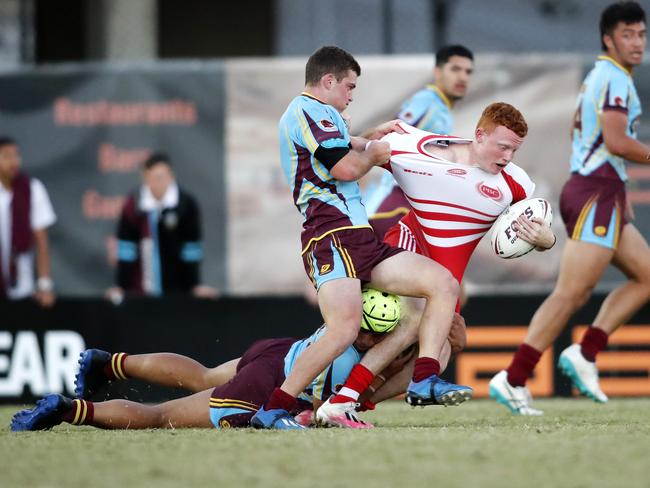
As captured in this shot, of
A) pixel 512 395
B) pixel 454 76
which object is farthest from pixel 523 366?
pixel 454 76

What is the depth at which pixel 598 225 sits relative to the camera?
8.21 meters

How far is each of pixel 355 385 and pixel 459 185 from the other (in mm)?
1182

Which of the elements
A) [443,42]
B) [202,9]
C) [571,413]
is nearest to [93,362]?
[571,413]

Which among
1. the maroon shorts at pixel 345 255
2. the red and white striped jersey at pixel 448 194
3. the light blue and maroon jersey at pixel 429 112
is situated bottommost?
the maroon shorts at pixel 345 255

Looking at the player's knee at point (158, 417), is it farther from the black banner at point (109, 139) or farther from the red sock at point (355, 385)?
the black banner at point (109, 139)

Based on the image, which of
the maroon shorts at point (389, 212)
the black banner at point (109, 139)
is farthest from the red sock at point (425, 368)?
the black banner at point (109, 139)

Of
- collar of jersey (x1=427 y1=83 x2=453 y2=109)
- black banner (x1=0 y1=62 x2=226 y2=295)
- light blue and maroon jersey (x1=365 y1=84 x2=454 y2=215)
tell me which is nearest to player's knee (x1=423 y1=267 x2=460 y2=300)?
light blue and maroon jersey (x1=365 y1=84 x2=454 y2=215)

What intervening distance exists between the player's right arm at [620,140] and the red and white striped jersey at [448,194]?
1380mm

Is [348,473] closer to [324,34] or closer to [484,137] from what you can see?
[484,137]

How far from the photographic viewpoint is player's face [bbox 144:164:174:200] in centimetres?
1122

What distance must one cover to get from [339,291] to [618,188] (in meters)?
2.70

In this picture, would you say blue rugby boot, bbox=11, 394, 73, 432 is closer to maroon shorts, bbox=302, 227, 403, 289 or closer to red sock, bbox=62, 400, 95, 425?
A: red sock, bbox=62, 400, 95, 425

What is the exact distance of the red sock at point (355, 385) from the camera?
21.2ft

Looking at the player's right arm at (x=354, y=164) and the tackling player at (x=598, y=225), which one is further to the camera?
the tackling player at (x=598, y=225)
